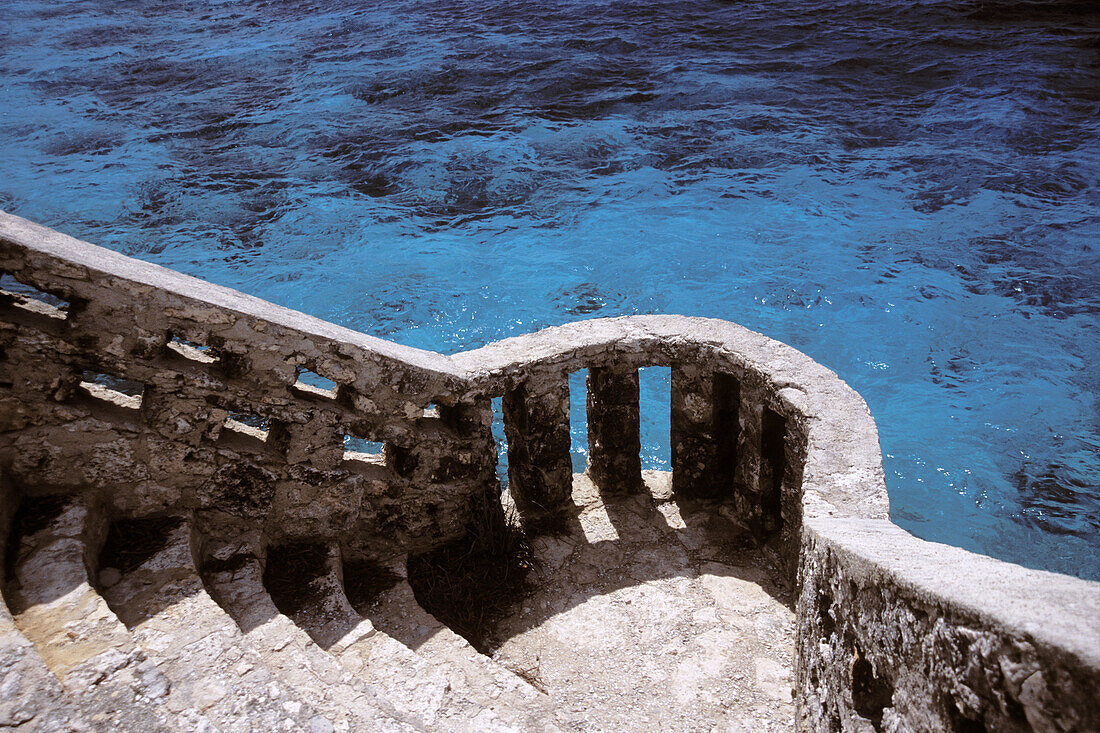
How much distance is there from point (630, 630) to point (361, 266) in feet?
29.3

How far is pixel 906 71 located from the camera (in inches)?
669

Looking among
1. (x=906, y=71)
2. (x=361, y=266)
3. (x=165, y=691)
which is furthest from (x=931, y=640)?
(x=906, y=71)

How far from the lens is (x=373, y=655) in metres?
3.70

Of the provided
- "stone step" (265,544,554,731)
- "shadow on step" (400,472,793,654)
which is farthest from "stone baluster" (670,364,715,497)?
"stone step" (265,544,554,731)

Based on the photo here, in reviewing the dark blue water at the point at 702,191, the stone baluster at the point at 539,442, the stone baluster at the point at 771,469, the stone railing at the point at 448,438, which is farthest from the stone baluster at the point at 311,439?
the dark blue water at the point at 702,191

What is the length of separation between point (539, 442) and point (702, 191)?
Result: 376 inches

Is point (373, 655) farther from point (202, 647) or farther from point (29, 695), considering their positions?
point (29, 695)

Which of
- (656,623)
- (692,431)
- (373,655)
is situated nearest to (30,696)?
(373,655)

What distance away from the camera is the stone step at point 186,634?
8.89 feet

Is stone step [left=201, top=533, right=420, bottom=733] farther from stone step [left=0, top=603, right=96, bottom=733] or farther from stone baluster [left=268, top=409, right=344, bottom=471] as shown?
stone step [left=0, top=603, right=96, bottom=733]

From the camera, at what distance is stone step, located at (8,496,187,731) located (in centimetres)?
254

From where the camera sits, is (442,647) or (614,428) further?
(614,428)

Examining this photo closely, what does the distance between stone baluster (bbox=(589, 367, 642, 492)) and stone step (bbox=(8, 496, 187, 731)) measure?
291 cm

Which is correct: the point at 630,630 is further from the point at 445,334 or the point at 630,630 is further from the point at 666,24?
the point at 666,24
